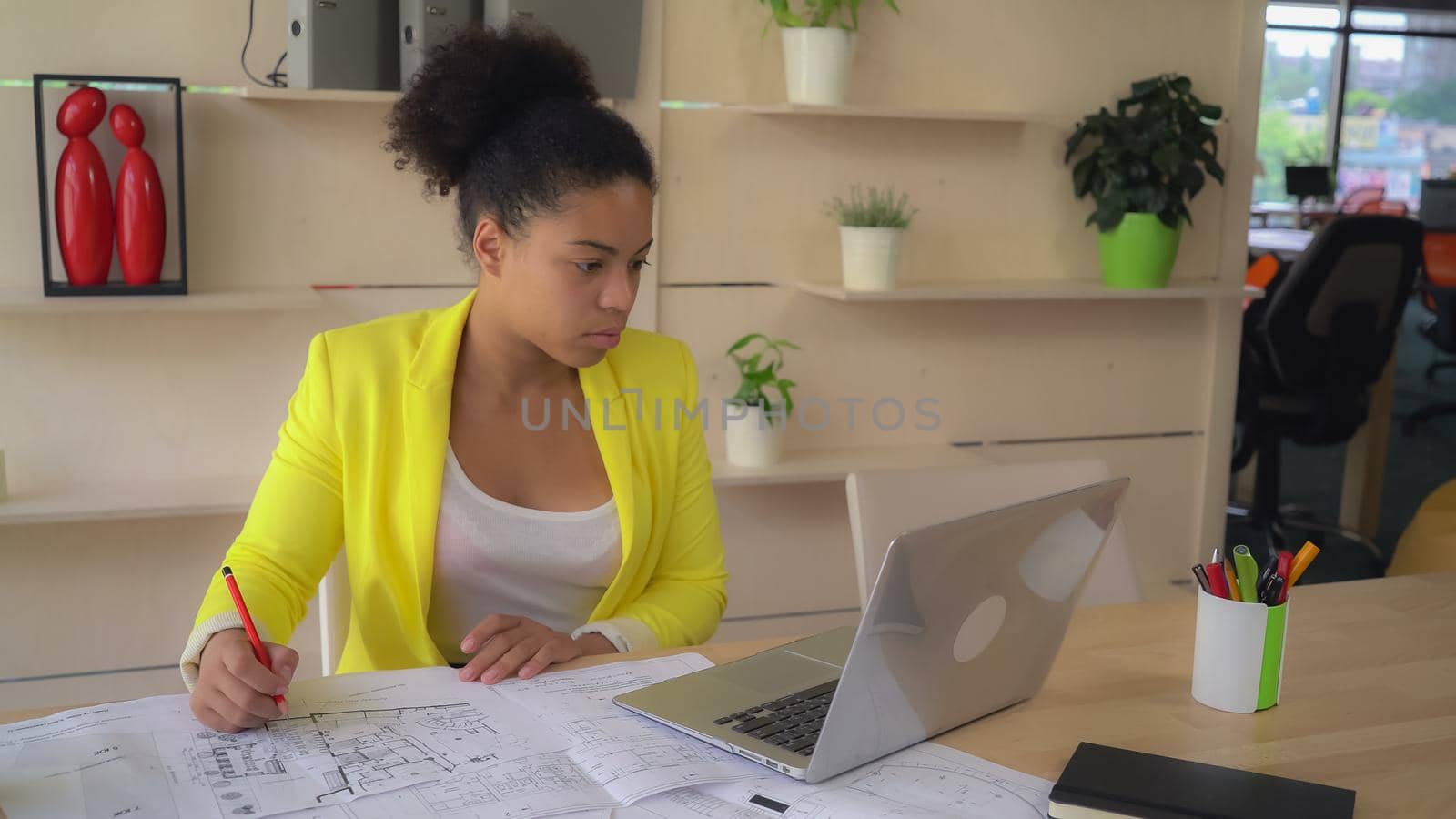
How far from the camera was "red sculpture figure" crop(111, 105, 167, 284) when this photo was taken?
238 centimetres

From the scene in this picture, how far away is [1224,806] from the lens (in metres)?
1.06

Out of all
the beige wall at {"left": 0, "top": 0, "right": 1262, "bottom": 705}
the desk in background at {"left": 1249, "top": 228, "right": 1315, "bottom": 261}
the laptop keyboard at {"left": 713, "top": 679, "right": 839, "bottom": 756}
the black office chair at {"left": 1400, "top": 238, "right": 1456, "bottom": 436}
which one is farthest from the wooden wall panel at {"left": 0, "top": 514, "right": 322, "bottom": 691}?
the black office chair at {"left": 1400, "top": 238, "right": 1456, "bottom": 436}

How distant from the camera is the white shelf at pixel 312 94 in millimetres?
2391

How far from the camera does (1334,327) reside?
3881 mm

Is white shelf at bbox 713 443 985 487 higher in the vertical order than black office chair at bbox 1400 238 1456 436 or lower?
lower

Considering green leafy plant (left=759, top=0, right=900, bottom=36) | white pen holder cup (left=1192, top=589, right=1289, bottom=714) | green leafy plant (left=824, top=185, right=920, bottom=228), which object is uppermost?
green leafy plant (left=759, top=0, right=900, bottom=36)

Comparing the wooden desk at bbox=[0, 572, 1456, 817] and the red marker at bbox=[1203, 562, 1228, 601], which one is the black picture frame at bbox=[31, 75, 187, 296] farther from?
the red marker at bbox=[1203, 562, 1228, 601]

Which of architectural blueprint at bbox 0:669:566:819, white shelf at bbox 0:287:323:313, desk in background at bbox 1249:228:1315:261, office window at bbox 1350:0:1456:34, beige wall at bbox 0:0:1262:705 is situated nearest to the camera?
architectural blueprint at bbox 0:669:566:819

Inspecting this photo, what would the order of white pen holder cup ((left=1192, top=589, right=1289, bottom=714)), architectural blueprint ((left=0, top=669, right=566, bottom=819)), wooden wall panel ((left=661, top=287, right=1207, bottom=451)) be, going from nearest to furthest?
1. architectural blueprint ((left=0, top=669, right=566, bottom=819))
2. white pen holder cup ((left=1192, top=589, right=1289, bottom=714))
3. wooden wall panel ((left=661, top=287, right=1207, bottom=451))

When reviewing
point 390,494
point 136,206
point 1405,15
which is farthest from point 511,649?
point 1405,15

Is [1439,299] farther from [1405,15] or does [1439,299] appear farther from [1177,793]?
[1177,793]

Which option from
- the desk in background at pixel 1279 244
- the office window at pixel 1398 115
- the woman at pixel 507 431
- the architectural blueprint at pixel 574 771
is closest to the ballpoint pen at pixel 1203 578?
the architectural blueprint at pixel 574 771

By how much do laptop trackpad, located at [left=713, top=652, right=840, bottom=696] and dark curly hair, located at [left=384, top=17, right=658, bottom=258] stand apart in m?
0.61

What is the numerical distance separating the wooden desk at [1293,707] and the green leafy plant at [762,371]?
1.27 metres
